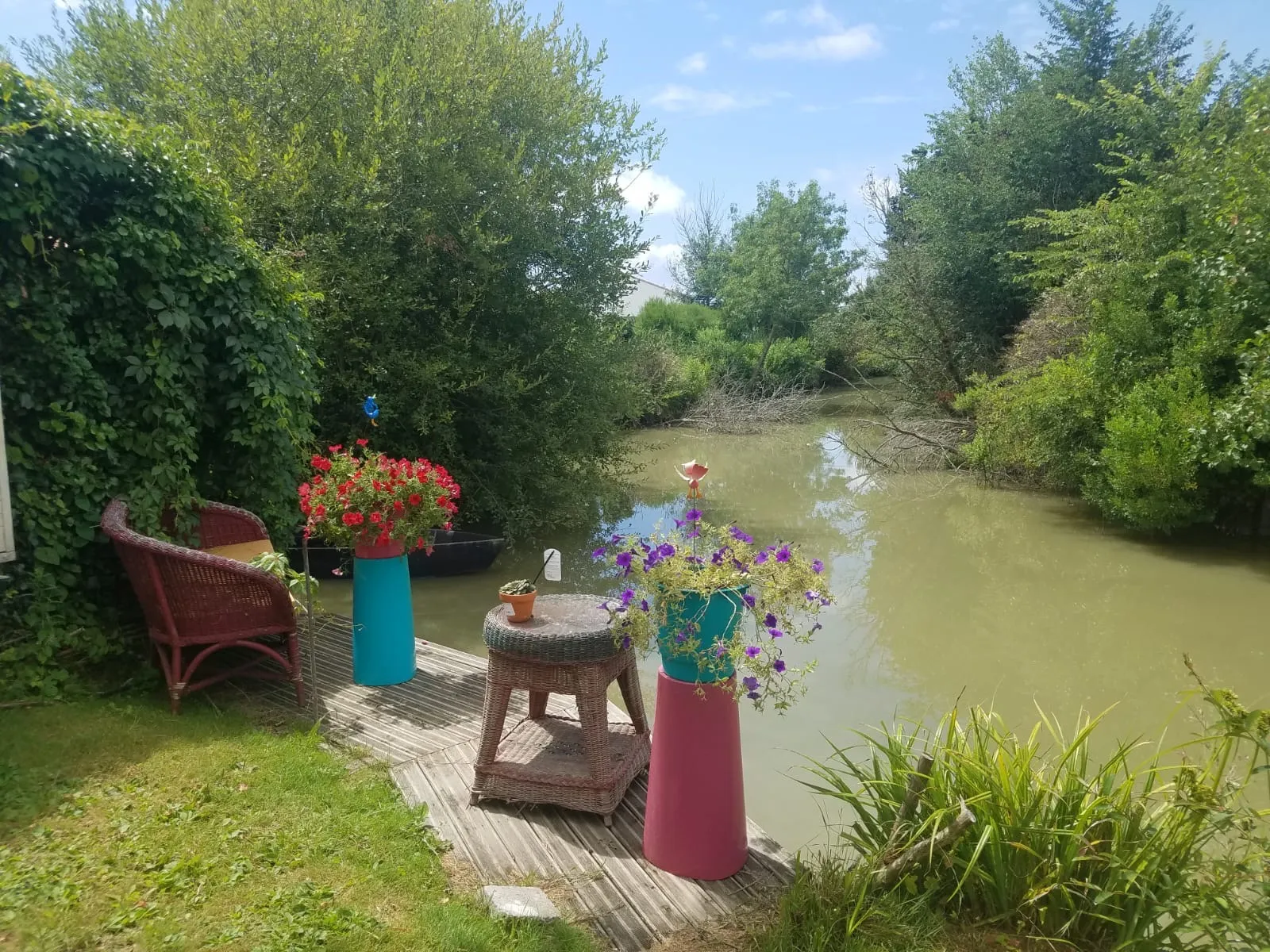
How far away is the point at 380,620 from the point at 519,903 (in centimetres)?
229

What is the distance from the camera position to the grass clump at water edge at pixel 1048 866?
226 cm

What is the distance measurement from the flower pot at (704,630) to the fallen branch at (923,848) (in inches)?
29.6

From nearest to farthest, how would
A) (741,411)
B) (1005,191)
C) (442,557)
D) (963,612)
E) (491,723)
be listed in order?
(491,723) < (963,612) < (442,557) < (1005,191) < (741,411)

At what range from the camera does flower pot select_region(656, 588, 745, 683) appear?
2.58 m

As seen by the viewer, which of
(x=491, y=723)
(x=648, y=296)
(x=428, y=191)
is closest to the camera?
(x=491, y=723)

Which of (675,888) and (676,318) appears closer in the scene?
(675,888)

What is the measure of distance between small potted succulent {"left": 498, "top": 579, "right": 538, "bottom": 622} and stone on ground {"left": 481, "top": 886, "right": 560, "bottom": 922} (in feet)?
3.37

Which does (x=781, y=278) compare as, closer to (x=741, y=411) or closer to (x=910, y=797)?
(x=741, y=411)

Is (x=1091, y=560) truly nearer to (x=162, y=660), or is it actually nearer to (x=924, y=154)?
(x=162, y=660)

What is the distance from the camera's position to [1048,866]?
8.05 ft

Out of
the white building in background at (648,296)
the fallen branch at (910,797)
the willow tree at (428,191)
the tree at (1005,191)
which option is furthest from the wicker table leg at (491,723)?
the white building in background at (648,296)

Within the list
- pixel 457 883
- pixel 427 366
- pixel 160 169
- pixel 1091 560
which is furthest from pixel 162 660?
pixel 1091 560

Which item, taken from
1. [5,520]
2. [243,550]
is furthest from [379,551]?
[5,520]

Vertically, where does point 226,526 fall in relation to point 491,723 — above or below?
above
